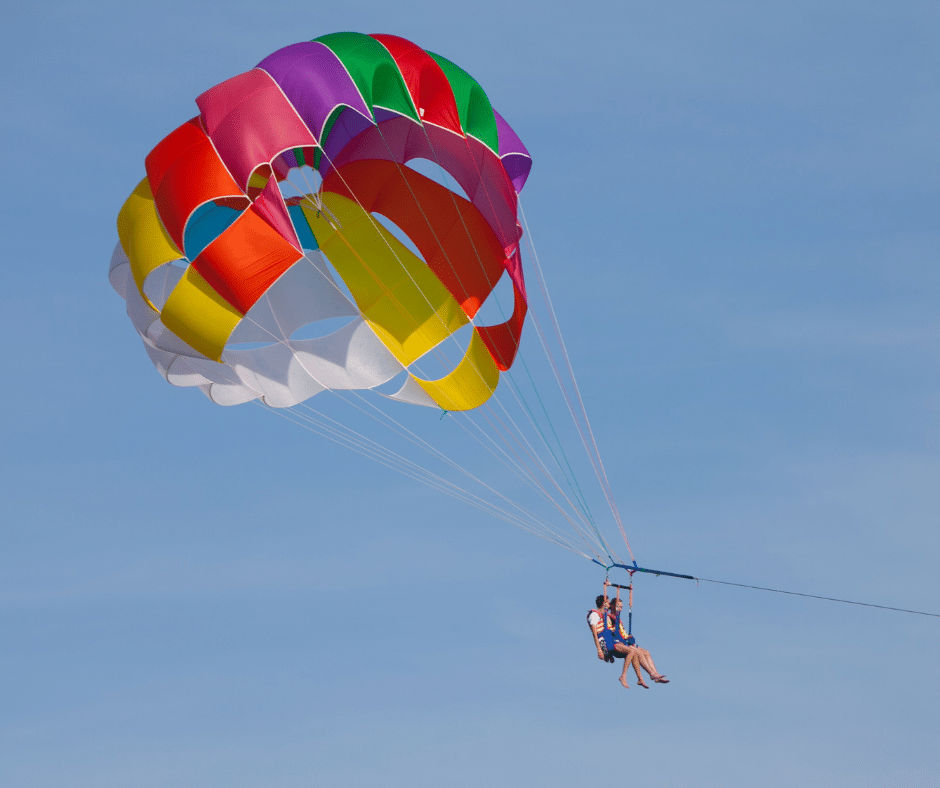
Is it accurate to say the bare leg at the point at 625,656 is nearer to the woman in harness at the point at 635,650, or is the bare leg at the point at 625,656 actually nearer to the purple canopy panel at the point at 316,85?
the woman in harness at the point at 635,650

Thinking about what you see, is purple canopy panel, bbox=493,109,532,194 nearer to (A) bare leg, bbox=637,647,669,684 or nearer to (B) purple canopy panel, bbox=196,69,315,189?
(B) purple canopy panel, bbox=196,69,315,189

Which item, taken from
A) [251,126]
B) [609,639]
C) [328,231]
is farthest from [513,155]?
[609,639]

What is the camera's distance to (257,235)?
17.2 meters

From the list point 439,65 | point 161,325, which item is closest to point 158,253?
point 161,325

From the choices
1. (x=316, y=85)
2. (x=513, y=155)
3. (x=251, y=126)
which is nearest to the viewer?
(x=251, y=126)

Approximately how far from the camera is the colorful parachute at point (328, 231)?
16906 millimetres

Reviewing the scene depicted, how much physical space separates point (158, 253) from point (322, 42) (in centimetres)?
285

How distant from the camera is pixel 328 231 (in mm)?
18922

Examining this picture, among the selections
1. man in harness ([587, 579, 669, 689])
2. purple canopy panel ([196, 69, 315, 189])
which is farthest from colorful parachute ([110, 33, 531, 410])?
man in harness ([587, 579, 669, 689])

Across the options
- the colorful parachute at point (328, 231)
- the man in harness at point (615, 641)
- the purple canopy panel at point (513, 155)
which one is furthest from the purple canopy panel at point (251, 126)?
the man in harness at point (615, 641)

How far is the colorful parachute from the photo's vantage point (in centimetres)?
1691

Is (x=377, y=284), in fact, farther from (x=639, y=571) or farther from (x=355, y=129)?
(x=639, y=571)

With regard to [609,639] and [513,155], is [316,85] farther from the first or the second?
[609,639]

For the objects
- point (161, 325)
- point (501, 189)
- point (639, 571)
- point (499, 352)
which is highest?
point (501, 189)
